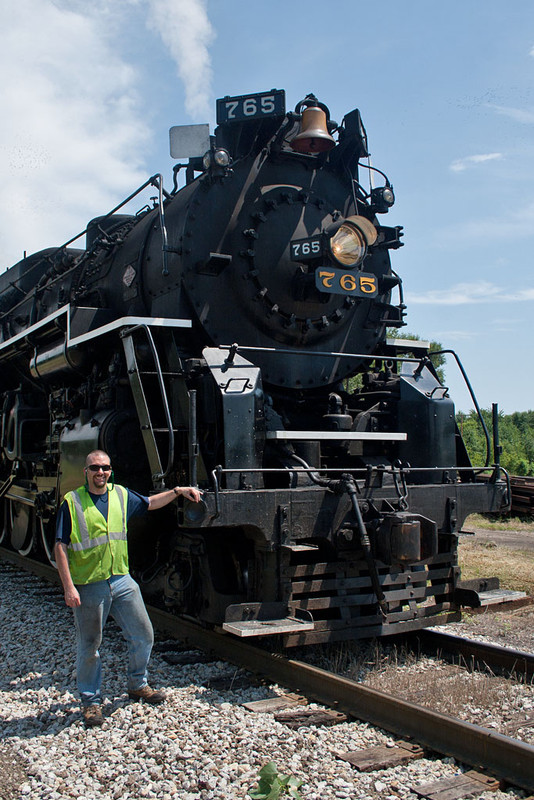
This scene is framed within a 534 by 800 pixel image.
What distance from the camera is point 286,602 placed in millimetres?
4809

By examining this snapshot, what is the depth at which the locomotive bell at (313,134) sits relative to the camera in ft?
20.1

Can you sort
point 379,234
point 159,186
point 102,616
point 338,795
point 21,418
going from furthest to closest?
1. point 21,418
2. point 379,234
3. point 159,186
4. point 102,616
5. point 338,795

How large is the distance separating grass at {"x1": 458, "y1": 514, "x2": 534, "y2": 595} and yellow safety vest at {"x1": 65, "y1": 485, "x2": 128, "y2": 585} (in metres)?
4.84

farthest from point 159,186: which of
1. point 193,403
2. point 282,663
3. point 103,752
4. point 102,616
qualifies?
point 103,752

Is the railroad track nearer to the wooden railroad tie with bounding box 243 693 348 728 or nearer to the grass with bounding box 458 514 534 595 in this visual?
the wooden railroad tie with bounding box 243 693 348 728

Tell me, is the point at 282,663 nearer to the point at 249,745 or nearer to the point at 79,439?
the point at 249,745

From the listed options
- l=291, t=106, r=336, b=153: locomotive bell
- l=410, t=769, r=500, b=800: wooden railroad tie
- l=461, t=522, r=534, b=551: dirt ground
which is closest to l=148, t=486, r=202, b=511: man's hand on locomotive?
l=410, t=769, r=500, b=800: wooden railroad tie

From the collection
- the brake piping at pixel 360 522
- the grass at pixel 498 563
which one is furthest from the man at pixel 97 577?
the grass at pixel 498 563

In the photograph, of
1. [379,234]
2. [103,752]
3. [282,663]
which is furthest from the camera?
[379,234]

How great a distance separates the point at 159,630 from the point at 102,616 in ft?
5.26

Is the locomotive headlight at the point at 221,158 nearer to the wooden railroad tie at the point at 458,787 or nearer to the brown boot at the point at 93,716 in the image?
the brown boot at the point at 93,716

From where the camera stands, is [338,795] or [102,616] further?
[102,616]

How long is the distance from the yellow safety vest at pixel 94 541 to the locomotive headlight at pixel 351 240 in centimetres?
274

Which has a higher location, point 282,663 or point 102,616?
point 102,616
